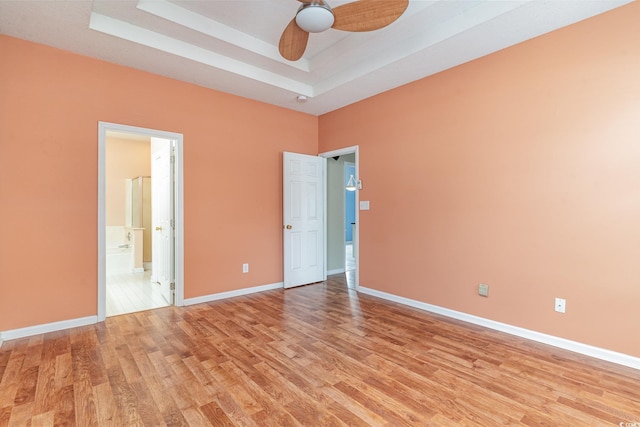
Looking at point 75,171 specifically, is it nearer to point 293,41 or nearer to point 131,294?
point 131,294

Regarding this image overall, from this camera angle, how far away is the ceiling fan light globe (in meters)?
2.11

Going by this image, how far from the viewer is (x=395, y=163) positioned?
400 centimetres

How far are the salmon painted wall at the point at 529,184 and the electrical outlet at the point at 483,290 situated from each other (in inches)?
2.1

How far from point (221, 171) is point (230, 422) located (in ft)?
10.1

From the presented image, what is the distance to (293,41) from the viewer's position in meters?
2.52

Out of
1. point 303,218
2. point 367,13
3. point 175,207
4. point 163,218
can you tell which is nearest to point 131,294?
point 163,218

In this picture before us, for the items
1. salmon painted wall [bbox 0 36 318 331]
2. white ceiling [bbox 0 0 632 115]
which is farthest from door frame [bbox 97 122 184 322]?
white ceiling [bbox 0 0 632 115]

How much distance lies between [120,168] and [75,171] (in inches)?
153

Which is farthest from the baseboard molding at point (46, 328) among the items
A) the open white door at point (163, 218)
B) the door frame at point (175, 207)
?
the open white door at point (163, 218)

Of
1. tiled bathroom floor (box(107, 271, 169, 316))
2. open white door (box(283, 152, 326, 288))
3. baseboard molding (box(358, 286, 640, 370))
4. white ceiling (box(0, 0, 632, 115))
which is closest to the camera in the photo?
baseboard molding (box(358, 286, 640, 370))

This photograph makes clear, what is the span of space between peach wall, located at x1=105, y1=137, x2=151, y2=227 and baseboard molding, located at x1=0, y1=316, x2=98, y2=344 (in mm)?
4086

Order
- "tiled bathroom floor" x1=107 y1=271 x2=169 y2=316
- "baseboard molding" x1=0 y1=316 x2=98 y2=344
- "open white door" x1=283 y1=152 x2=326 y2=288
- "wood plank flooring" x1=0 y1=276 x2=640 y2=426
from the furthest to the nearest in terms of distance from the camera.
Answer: "open white door" x1=283 y1=152 x2=326 y2=288, "tiled bathroom floor" x1=107 y1=271 x2=169 y2=316, "baseboard molding" x1=0 y1=316 x2=98 y2=344, "wood plank flooring" x1=0 y1=276 x2=640 y2=426

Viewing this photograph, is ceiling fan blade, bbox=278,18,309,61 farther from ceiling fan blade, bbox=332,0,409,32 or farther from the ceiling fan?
ceiling fan blade, bbox=332,0,409,32

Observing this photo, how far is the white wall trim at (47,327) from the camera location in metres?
2.78
